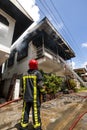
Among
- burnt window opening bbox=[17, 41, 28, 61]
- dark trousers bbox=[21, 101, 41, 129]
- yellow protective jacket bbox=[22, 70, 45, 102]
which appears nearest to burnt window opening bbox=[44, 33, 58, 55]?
burnt window opening bbox=[17, 41, 28, 61]

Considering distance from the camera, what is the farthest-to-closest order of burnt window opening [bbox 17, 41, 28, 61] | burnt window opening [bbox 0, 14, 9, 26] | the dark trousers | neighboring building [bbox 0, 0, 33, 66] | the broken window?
1. burnt window opening [bbox 17, 41, 28, 61]
2. burnt window opening [bbox 0, 14, 9, 26]
3. the broken window
4. neighboring building [bbox 0, 0, 33, 66]
5. the dark trousers

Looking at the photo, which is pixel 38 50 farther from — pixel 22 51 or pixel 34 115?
pixel 34 115

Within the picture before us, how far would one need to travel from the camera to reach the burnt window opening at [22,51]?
1359 cm

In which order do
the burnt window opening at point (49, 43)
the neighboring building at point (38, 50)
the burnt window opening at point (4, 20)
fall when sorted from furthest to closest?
the burnt window opening at point (49, 43) < the neighboring building at point (38, 50) < the burnt window opening at point (4, 20)

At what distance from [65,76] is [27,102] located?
14794 mm

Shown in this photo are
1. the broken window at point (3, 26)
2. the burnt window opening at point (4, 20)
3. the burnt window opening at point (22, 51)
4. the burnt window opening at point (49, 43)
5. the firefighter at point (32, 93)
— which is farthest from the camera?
the burnt window opening at point (49, 43)

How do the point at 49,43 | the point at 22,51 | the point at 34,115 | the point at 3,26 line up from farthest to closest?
1. the point at 49,43
2. the point at 22,51
3. the point at 3,26
4. the point at 34,115

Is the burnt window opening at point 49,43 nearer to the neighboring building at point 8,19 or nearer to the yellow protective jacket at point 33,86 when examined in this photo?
the neighboring building at point 8,19

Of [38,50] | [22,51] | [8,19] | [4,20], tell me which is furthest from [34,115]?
[22,51]

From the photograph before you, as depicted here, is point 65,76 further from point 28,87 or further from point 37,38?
point 28,87

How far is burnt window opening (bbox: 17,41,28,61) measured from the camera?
13.6 metres

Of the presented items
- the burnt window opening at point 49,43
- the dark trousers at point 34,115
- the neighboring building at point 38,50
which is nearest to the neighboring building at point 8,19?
the neighboring building at point 38,50

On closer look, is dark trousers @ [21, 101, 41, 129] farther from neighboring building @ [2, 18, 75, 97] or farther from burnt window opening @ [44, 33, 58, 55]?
burnt window opening @ [44, 33, 58, 55]

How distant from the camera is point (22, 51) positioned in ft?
47.0
